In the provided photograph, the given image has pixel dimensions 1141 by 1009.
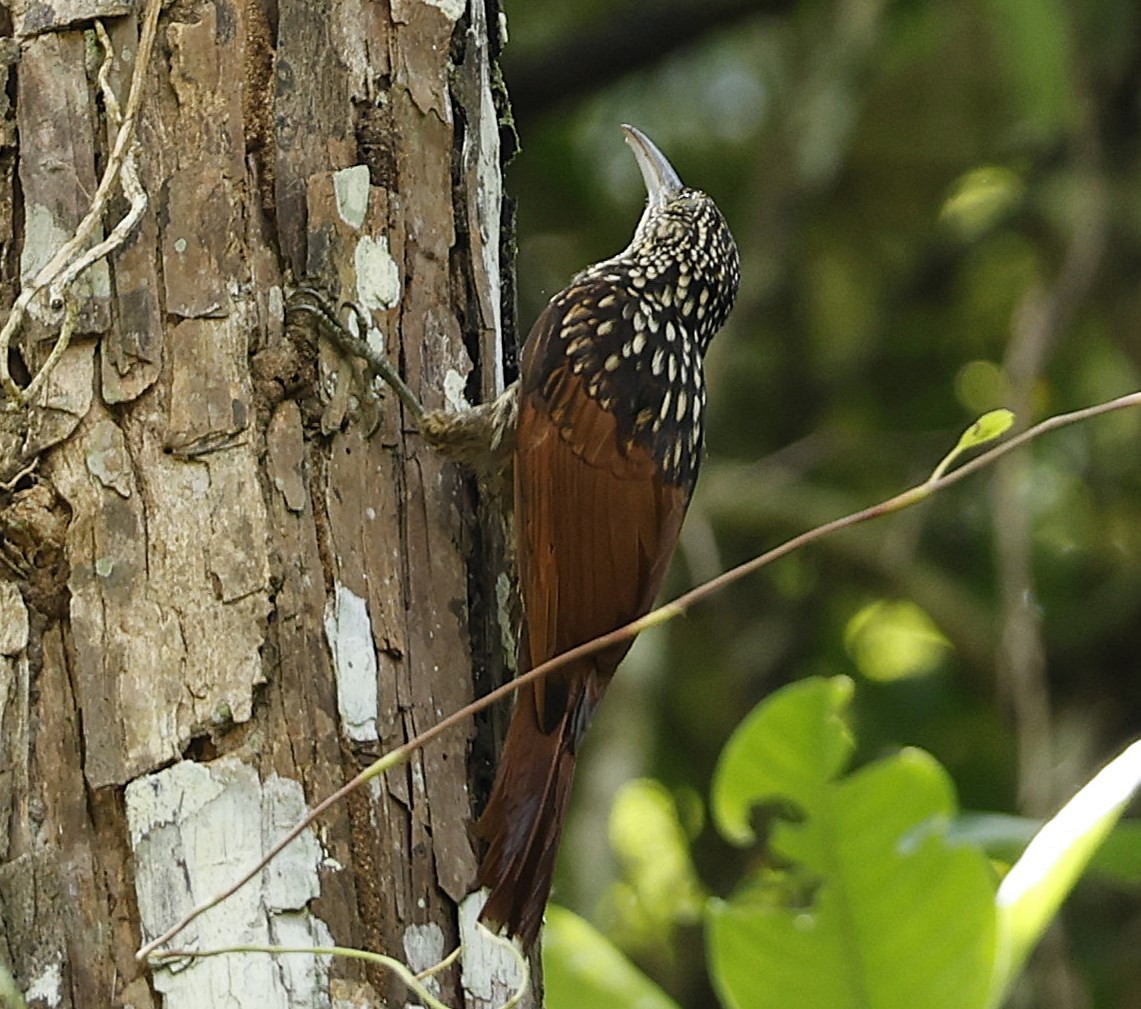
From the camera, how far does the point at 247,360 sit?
2008 mm

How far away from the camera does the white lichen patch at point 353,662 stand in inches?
74.5

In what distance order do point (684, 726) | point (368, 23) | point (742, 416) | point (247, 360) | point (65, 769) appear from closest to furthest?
1. point (65, 769)
2. point (247, 360)
3. point (368, 23)
4. point (684, 726)
5. point (742, 416)

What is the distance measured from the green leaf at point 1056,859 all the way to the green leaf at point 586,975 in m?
0.59

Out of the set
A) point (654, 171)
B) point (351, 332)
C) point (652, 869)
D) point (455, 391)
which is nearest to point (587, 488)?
point (455, 391)

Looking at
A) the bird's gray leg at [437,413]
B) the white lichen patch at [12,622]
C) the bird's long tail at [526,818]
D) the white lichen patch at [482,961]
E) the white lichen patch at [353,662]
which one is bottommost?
the white lichen patch at [482,961]

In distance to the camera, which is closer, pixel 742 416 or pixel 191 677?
pixel 191 677

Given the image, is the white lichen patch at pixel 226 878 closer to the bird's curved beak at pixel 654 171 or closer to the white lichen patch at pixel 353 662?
the white lichen patch at pixel 353 662

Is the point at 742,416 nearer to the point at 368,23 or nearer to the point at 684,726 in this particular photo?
the point at 684,726

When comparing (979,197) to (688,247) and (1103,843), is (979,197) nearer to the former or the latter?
(688,247)

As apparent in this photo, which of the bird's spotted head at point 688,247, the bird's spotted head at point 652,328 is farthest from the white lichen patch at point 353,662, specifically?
the bird's spotted head at point 688,247

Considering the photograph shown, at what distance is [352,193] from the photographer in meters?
2.13

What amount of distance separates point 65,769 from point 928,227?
3.72 meters

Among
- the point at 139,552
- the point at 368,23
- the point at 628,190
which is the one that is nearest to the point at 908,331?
the point at 628,190

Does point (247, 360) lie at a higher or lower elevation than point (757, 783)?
higher
